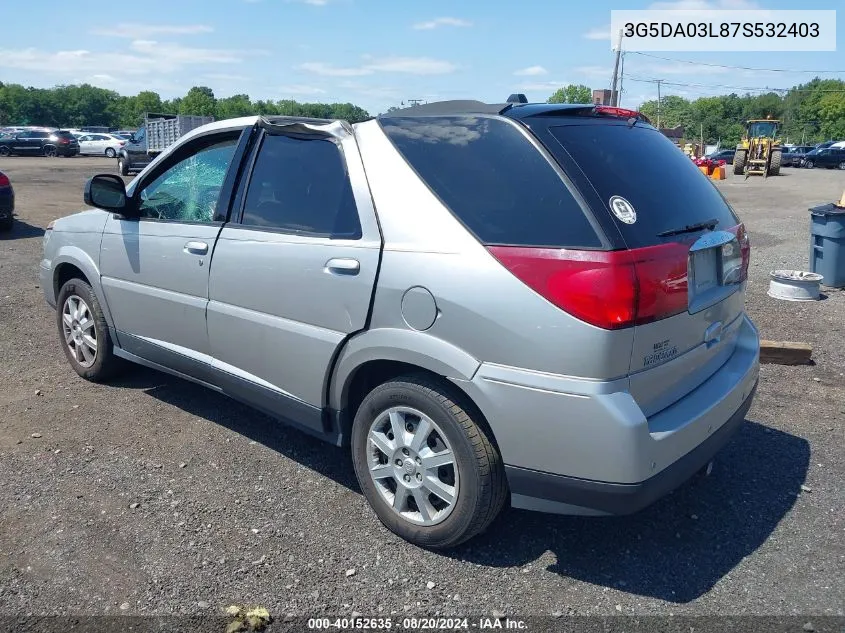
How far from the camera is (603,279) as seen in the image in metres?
2.53

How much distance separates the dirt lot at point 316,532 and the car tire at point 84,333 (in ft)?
0.73

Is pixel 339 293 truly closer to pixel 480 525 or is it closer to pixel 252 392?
pixel 252 392

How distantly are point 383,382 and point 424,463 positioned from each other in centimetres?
43

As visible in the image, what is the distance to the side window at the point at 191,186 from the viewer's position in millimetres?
4078

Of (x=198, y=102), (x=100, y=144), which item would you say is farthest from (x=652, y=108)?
(x=100, y=144)

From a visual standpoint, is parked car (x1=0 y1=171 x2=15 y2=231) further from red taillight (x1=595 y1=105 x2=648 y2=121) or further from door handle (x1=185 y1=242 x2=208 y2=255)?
red taillight (x1=595 y1=105 x2=648 y2=121)

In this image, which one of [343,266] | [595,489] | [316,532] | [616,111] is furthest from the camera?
[616,111]

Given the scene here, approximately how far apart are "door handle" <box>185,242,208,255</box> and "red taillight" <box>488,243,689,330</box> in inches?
74.4

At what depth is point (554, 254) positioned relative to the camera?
262cm

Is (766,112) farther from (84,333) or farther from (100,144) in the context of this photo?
(84,333)

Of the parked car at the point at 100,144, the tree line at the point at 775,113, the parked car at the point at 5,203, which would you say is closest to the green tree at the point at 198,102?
the parked car at the point at 100,144

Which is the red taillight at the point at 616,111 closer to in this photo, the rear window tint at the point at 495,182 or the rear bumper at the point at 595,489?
the rear window tint at the point at 495,182

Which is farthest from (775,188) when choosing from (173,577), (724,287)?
(173,577)

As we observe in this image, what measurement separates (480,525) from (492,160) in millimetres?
1515
